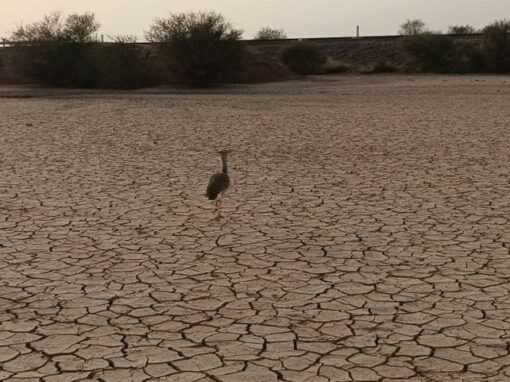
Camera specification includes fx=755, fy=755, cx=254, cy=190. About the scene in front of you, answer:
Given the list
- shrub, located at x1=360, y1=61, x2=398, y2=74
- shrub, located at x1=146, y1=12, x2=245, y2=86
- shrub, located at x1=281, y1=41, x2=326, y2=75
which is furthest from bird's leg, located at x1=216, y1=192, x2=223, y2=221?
shrub, located at x1=360, y1=61, x2=398, y2=74

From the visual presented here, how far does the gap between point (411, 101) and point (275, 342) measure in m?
22.0

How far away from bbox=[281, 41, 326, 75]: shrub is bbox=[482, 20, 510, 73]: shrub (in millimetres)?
10883

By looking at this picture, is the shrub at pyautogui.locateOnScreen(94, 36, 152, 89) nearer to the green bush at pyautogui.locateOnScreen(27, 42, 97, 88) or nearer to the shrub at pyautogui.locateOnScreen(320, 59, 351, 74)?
the green bush at pyautogui.locateOnScreen(27, 42, 97, 88)

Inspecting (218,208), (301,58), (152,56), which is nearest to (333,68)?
(301,58)

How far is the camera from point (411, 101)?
25.8 m

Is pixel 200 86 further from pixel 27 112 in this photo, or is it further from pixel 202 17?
pixel 27 112

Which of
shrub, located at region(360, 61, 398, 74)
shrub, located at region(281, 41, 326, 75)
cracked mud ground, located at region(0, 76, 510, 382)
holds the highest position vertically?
shrub, located at region(281, 41, 326, 75)

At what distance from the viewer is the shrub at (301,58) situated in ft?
163

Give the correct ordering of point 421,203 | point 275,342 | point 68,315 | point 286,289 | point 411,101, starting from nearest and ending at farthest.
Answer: point 275,342 < point 68,315 < point 286,289 < point 421,203 < point 411,101

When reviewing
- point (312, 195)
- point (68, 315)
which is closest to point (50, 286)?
point (68, 315)

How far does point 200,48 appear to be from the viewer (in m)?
36.8

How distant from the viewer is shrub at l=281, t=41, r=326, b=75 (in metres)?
49.8

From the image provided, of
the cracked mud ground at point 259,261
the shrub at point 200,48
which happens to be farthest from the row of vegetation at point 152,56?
the cracked mud ground at point 259,261

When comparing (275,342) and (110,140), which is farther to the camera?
(110,140)
